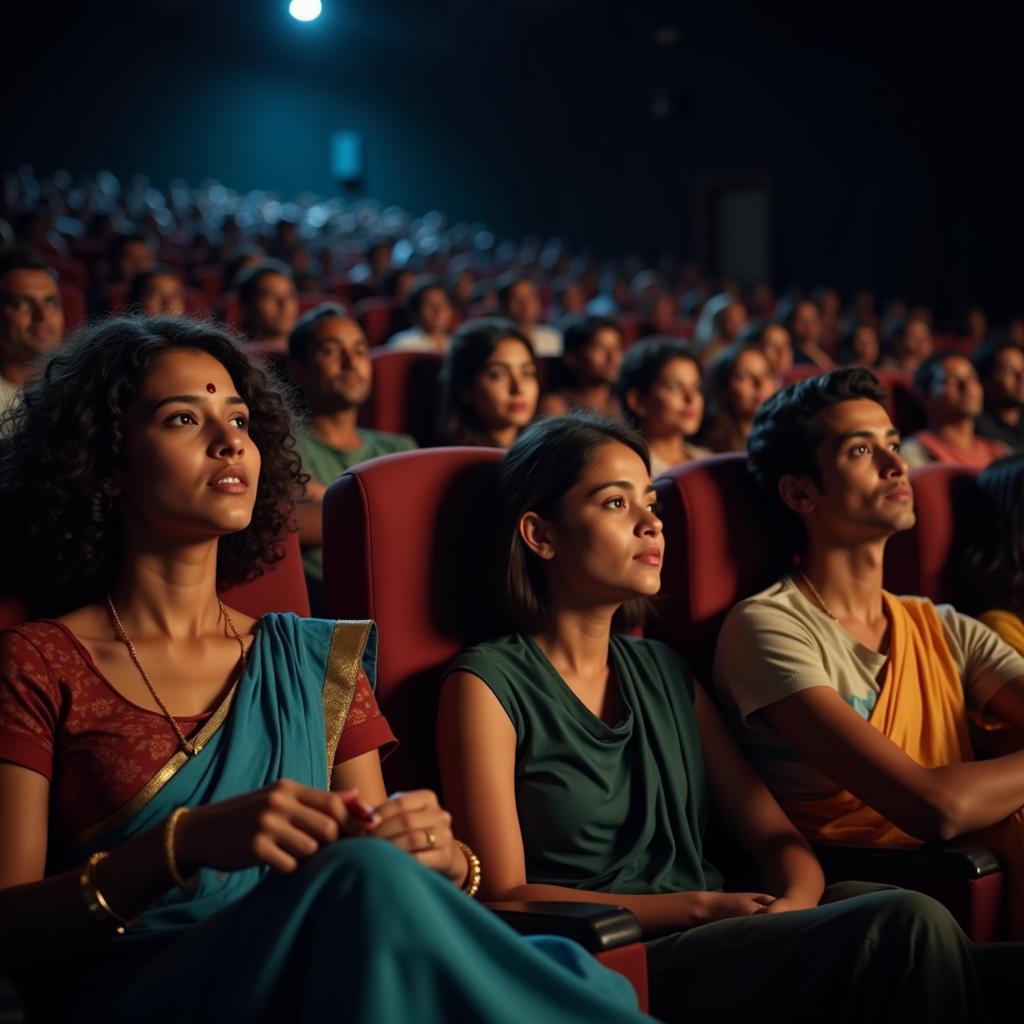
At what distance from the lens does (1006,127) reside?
214 inches

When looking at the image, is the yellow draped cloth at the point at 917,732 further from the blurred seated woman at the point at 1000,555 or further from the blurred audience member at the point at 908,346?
the blurred audience member at the point at 908,346

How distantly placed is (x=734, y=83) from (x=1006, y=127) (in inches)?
56.4

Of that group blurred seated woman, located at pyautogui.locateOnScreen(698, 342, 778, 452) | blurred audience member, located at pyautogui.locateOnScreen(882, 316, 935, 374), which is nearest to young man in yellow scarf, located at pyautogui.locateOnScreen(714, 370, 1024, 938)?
blurred seated woman, located at pyautogui.locateOnScreen(698, 342, 778, 452)

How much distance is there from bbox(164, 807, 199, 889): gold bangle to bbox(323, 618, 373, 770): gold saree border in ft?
0.51

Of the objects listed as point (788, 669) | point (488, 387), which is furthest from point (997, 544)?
point (488, 387)

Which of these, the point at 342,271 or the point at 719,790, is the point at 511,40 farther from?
the point at 719,790

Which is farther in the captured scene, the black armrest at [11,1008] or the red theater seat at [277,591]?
the red theater seat at [277,591]

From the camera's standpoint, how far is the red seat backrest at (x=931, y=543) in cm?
128

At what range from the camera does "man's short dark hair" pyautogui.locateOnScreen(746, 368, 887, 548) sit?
115cm

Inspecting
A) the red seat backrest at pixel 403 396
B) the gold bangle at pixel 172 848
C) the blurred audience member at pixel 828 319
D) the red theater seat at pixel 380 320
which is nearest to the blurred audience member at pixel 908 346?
the blurred audience member at pixel 828 319

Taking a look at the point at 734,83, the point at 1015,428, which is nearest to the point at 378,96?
the point at 734,83

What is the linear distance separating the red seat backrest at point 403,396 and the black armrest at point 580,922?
121cm

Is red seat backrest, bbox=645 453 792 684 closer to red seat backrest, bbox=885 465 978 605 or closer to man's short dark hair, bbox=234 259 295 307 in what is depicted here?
red seat backrest, bbox=885 465 978 605

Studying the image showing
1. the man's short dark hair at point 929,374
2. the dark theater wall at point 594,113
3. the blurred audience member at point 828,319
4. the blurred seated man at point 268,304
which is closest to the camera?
the man's short dark hair at point 929,374
